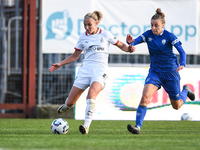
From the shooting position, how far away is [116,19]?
41.9ft

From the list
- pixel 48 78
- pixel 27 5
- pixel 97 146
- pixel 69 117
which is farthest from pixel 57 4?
pixel 97 146

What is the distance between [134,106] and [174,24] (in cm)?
292

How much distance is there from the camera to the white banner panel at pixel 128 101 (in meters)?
11.9

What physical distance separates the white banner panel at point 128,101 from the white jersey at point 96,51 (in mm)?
5217

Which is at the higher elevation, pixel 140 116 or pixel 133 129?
pixel 140 116

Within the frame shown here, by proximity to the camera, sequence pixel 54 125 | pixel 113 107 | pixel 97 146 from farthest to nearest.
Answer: pixel 113 107 → pixel 54 125 → pixel 97 146

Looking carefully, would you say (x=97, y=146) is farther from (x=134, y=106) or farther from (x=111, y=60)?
(x=111, y=60)

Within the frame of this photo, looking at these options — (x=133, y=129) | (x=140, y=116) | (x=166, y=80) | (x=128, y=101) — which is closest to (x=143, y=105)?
(x=140, y=116)

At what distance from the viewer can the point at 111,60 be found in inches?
520

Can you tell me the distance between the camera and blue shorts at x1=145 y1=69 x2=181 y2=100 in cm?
680

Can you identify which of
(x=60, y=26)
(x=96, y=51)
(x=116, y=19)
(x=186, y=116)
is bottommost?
(x=186, y=116)

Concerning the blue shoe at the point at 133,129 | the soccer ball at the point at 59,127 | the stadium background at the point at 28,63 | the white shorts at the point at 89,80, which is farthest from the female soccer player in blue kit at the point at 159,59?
the stadium background at the point at 28,63

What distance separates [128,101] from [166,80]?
5.06 metres

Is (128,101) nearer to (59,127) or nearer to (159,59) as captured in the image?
(159,59)
